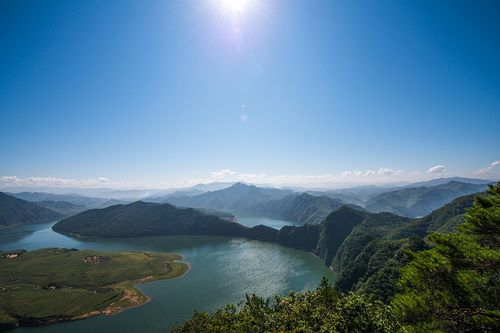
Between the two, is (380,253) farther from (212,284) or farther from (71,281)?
(71,281)

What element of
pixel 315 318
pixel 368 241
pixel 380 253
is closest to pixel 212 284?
pixel 380 253

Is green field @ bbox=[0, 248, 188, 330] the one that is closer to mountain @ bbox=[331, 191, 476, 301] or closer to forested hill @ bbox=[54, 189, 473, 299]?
mountain @ bbox=[331, 191, 476, 301]

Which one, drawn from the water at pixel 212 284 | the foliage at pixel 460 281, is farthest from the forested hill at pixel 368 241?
the foliage at pixel 460 281

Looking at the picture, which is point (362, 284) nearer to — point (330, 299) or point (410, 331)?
point (330, 299)

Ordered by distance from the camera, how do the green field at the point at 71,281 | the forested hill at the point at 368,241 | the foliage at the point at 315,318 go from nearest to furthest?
1. the foliage at the point at 315,318
2. the green field at the point at 71,281
3. the forested hill at the point at 368,241

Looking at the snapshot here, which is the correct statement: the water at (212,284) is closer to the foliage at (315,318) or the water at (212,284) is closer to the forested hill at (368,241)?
the forested hill at (368,241)

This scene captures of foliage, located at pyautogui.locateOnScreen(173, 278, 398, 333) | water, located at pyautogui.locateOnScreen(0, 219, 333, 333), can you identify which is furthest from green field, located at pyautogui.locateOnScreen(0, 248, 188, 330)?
foliage, located at pyautogui.locateOnScreen(173, 278, 398, 333)
